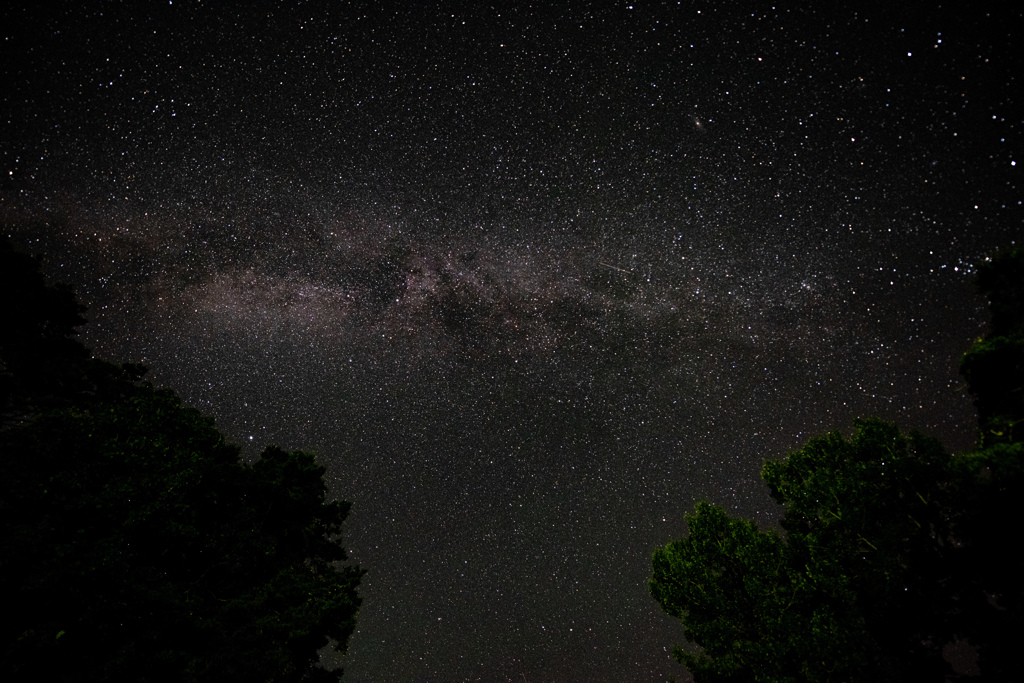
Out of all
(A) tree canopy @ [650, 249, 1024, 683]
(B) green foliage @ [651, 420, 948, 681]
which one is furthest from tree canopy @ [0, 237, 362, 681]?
(A) tree canopy @ [650, 249, 1024, 683]

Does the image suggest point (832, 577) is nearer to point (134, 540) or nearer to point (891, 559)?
point (891, 559)

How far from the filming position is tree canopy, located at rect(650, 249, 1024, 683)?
827cm

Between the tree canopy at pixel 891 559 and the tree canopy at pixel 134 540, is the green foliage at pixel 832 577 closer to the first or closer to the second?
the tree canopy at pixel 891 559

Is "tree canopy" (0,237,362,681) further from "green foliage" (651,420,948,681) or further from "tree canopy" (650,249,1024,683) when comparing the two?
"tree canopy" (650,249,1024,683)

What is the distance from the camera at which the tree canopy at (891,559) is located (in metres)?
8.27

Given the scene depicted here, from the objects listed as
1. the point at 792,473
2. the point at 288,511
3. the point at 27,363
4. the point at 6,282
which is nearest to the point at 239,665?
the point at 288,511

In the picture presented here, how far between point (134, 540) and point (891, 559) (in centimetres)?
1356

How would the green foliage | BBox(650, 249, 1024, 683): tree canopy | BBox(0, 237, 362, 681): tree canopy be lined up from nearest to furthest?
BBox(0, 237, 362, 681): tree canopy
BBox(650, 249, 1024, 683): tree canopy
the green foliage

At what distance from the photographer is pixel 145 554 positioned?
798cm

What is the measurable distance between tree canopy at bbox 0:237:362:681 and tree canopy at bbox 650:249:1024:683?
28.6 ft

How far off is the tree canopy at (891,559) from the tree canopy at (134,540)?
8706 mm

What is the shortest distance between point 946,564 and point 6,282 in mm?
18913

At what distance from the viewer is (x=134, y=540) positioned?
7.80m

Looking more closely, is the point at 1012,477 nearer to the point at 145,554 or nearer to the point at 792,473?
the point at 792,473
